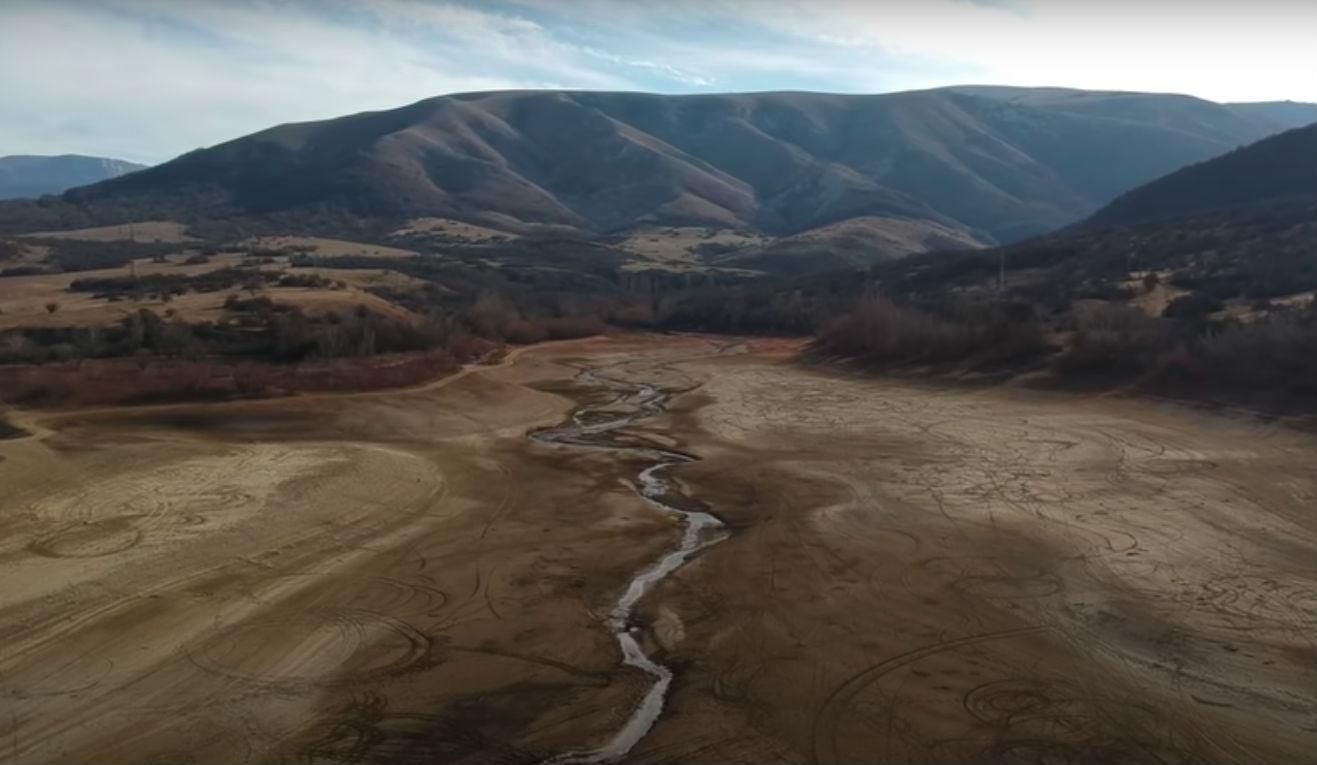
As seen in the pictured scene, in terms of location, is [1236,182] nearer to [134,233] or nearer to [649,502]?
[649,502]

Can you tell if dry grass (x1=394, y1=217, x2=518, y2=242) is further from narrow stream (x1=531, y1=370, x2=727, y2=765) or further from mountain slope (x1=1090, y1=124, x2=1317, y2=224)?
narrow stream (x1=531, y1=370, x2=727, y2=765)

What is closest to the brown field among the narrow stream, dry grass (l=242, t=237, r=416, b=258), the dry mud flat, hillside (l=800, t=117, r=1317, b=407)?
the narrow stream

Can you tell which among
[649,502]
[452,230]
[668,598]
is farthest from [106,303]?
[452,230]

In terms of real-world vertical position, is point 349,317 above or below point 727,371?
above

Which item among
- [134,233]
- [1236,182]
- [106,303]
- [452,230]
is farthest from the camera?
[452,230]

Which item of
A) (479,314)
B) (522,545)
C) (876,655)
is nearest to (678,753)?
(876,655)

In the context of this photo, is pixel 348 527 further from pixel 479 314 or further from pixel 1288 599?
pixel 479 314
